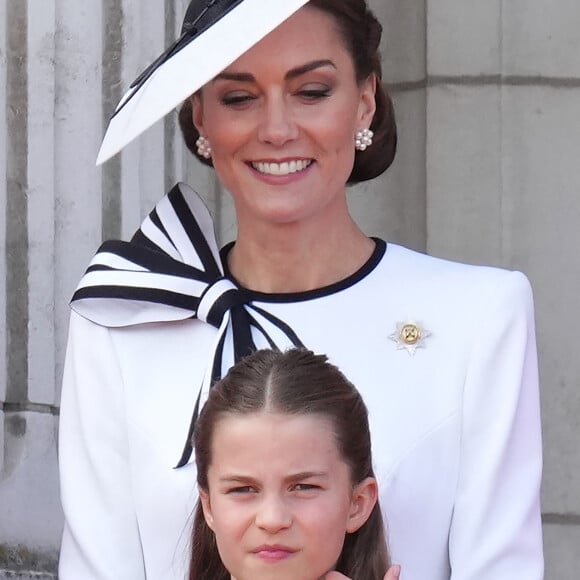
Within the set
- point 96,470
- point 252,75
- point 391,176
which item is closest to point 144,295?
point 96,470

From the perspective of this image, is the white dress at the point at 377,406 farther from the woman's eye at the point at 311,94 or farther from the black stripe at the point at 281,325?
the woman's eye at the point at 311,94

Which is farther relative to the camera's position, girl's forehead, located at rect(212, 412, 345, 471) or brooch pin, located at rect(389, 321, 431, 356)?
brooch pin, located at rect(389, 321, 431, 356)

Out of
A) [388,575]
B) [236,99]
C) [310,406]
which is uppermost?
[236,99]

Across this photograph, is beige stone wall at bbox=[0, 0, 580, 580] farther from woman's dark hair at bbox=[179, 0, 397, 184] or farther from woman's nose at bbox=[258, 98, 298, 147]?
woman's nose at bbox=[258, 98, 298, 147]

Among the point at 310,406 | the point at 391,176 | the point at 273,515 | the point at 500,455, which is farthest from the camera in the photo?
the point at 391,176

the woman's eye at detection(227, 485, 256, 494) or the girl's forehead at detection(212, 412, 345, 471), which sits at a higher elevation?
the girl's forehead at detection(212, 412, 345, 471)

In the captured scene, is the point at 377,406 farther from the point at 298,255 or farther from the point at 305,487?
the point at 305,487

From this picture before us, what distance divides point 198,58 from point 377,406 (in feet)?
2.01

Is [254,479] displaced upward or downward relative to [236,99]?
downward

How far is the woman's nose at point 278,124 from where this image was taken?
2.98 meters

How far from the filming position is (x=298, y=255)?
312cm

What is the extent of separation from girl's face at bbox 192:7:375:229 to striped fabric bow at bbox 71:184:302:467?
0.48 feet

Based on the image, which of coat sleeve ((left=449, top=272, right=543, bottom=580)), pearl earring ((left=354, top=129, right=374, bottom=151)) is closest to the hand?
coat sleeve ((left=449, top=272, right=543, bottom=580))

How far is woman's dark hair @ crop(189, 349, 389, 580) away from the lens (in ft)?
8.71
